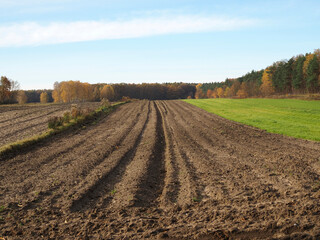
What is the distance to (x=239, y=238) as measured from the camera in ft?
15.5

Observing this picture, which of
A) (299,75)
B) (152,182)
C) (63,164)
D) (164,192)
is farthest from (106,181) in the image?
(299,75)

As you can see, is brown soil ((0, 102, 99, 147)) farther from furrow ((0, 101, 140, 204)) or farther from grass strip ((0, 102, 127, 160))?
furrow ((0, 101, 140, 204))

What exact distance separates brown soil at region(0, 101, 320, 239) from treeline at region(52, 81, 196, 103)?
103 metres

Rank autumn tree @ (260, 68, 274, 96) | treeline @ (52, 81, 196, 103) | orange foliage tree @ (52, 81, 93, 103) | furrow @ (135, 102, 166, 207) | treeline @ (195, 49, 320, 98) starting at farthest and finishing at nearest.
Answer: treeline @ (52, 81, 196, 103) → orange foliage tree @ (52, 81, 93, 103) → autumn tree @ (260, 68, 274, 96) → treeline @ (195, 49, 320, 98) → furrow @ (135, 102, 166, 207)

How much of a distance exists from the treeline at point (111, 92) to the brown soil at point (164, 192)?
103 m

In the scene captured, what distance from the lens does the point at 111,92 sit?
128 meters

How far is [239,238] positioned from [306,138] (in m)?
12.9

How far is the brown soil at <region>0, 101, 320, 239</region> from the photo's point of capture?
5.27 metres

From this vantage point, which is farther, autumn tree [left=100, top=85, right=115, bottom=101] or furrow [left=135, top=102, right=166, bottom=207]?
autumn tree [left=100, top=85, right=115, bottom=101]

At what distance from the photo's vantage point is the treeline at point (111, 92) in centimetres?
11088

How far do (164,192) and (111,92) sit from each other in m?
124

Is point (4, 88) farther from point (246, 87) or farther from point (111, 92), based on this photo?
point (246, 87)

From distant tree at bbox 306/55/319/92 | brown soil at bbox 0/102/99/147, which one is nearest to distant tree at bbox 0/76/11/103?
brown soil at bbox 0/102/99/147

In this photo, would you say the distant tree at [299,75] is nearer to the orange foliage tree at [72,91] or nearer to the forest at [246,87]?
the forest at [246,87]
